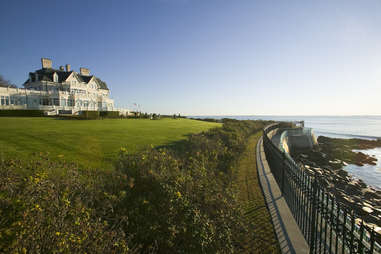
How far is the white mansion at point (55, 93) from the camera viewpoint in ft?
106

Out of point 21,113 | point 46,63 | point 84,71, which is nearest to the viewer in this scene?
point 21,113

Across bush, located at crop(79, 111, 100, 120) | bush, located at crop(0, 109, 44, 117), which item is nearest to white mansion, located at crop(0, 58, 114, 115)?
bush, located at crop(0, 109, 44, 117)

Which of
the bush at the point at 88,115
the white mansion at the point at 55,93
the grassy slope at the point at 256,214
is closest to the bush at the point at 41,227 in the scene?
the grassy slope at the point at 256,214

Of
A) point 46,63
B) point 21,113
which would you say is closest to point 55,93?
point 21,113

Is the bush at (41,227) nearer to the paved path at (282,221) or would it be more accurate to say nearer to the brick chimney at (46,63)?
the paved path at (282,221)

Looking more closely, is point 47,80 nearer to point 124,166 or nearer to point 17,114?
point 17,114

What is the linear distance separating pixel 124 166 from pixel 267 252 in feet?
12.6

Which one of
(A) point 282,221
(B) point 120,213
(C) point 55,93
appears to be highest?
(C) point 55,93

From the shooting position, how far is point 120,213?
365 centimetres

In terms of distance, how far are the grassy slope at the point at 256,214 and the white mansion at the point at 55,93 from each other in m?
34.5

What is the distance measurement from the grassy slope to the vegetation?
0.30 m

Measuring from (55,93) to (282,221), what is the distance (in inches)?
1760

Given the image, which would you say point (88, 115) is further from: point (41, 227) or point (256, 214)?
point (41, 227)

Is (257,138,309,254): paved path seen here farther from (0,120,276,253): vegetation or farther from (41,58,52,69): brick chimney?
(41,58,52,69): brick chimney
